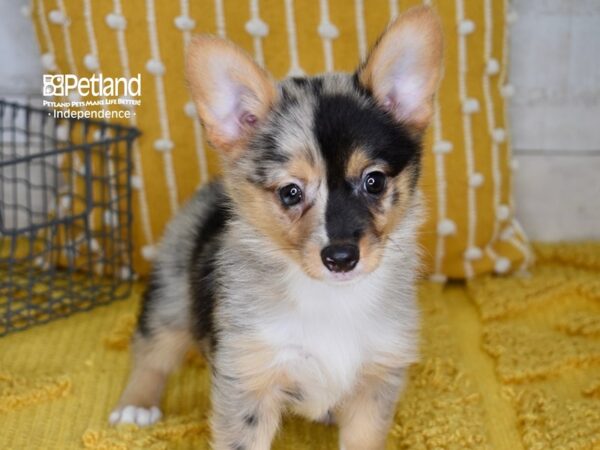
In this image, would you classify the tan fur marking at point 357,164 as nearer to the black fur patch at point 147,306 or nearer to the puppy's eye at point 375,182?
the puppy's eye at point 375,182

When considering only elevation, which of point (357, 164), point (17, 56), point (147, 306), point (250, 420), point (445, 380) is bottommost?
Answer: point (445, 380)

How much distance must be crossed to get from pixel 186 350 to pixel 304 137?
2.56 ft

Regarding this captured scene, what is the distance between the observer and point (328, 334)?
164cm

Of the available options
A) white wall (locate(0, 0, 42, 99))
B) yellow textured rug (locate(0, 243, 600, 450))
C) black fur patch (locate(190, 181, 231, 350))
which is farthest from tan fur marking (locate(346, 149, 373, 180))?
white wall (locate(0, 0, 42, 99))

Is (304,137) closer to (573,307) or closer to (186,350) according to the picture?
(186,350)

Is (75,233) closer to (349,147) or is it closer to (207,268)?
(207,268)

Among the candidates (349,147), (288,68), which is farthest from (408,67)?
(288,68)

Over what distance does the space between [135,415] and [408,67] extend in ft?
3.32

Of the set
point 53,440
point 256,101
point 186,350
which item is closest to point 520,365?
point 186,350

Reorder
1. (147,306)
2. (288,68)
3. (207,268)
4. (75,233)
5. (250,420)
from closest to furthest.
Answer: (250,420) < (207,268) < (147,306) < (288,68) < (75,233)

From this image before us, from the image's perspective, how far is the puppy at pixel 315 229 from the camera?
154cm

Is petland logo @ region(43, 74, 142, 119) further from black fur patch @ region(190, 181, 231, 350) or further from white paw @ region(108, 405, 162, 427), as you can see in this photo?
white paw @ region(108, 405, 162, 427)

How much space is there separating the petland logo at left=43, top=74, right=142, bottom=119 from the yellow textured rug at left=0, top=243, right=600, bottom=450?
0.57 metres

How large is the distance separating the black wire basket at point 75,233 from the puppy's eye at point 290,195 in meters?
0.95
